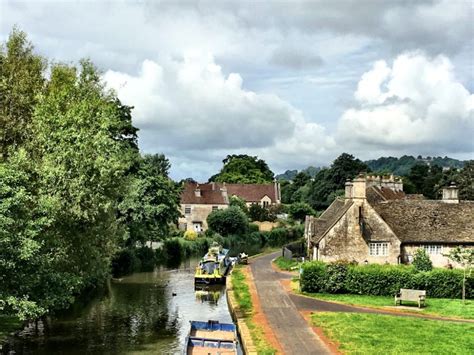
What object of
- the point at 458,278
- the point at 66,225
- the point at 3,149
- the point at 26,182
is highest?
the point at 3,149

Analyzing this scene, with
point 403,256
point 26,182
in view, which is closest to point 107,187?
point 26,182

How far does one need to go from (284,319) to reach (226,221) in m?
50.6

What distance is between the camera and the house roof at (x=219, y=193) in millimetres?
92688

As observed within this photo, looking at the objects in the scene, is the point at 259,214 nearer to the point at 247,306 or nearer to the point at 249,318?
the point at 247,306

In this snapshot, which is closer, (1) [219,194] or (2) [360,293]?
(2) [360,293]

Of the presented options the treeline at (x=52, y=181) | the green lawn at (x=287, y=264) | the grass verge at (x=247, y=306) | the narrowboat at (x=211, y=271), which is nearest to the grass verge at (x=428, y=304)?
the grass verge at (x=247, y=306)

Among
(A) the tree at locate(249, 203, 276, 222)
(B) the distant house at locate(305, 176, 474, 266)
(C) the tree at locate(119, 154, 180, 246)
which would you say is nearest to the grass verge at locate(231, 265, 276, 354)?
(B) the distant house at locate(305, 176, 474, 266)

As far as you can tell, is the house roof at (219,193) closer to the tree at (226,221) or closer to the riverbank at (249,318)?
the tree at (226,221)

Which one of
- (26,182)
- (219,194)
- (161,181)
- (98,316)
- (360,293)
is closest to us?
(26,182)

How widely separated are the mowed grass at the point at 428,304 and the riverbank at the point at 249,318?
4.20m

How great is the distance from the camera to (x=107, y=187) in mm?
26656

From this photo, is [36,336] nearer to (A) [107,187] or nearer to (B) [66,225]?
(B) [66,225]

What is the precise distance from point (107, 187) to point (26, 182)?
5580 millimetres

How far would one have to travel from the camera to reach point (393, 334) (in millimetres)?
24000
